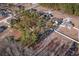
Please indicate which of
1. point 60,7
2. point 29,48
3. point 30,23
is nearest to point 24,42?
point 29,48

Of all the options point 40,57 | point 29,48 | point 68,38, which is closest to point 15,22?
point 29,48

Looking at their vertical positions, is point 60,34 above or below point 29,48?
above

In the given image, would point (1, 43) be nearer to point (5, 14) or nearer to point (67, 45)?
point (5, 14)

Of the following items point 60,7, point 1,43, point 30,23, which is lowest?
point 1,43

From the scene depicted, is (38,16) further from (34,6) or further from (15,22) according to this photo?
(15,22)

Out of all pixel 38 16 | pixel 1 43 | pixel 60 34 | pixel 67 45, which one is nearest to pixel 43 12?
pixel 38 16

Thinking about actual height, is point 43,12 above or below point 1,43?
above

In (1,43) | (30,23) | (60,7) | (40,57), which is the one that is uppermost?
(60,7)

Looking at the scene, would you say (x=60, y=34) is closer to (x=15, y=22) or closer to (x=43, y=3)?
(x=43, y=3)
